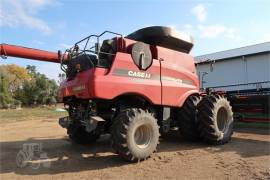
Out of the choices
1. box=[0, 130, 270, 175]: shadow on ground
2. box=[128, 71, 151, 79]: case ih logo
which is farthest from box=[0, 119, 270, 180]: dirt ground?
box=[128, 71, 151, 79]: case ih logo

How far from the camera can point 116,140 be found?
655 cm

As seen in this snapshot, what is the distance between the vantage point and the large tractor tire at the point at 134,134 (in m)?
6.55

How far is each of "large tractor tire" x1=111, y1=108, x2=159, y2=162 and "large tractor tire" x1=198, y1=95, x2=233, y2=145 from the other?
5.65ft

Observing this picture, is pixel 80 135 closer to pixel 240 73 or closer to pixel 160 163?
pixel 160 163

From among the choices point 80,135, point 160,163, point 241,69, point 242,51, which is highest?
point 242,51

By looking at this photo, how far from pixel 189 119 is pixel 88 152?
2739 mm

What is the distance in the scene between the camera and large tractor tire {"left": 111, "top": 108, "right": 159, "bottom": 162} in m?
→ 6.55

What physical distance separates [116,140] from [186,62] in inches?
141

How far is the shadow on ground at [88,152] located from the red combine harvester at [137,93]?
36 centimetres

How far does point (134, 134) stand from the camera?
22.5ft

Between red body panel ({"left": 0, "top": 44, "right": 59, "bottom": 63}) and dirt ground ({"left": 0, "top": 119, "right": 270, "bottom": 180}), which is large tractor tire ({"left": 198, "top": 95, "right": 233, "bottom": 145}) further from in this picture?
red body panel ({"left": 0, "top": 44, "right": 59, "bottom": 63})

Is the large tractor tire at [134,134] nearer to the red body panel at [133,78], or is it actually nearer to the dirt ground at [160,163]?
the dirt ground at [160,163]

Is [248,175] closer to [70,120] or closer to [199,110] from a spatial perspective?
[199,110]

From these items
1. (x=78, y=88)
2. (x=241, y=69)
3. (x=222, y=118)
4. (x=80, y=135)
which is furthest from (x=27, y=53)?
(x=241, y=69)
